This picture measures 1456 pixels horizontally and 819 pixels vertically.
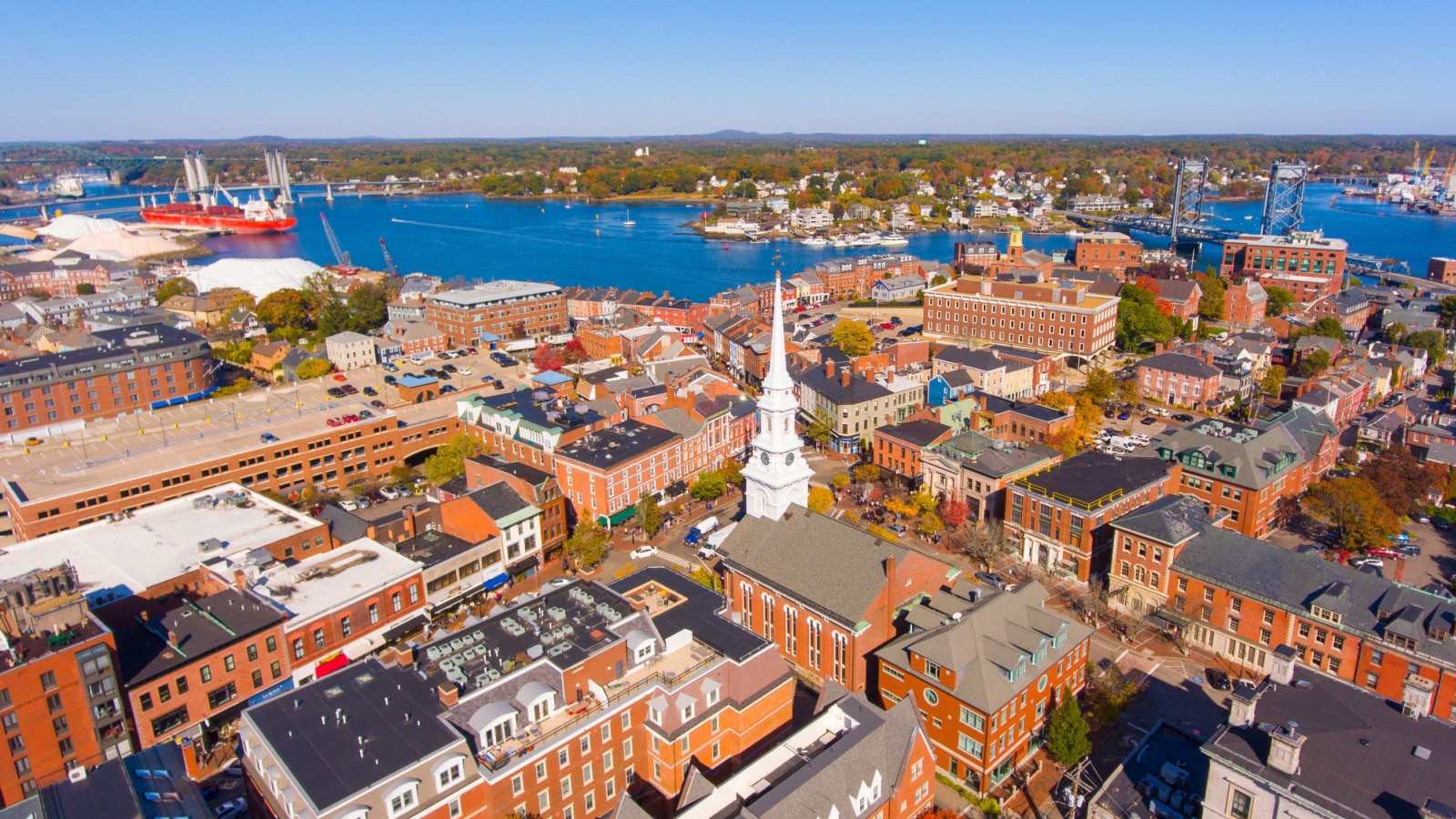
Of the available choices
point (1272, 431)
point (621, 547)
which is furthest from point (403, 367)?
point (1272, 431)

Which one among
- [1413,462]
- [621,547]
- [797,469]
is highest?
[797,469]

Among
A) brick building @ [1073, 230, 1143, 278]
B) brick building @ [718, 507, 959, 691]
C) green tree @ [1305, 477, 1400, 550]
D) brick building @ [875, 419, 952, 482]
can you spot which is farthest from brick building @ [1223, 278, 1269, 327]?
brick building @ [718, 507, 959, 691]

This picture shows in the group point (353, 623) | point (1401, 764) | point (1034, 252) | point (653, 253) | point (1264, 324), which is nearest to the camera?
point (1401, 764)

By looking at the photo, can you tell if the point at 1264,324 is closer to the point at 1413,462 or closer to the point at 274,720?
the point at 1413,462

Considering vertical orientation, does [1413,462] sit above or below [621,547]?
above

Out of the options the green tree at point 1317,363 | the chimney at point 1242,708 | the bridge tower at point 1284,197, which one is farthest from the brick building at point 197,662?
the bridge tower at point 1284,197

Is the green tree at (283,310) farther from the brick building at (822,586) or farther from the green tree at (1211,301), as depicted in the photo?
the green tree at (1211,301)

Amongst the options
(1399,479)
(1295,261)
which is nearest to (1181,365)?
(1399,479)

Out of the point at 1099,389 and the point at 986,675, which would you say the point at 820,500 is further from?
the point at 1099,389
